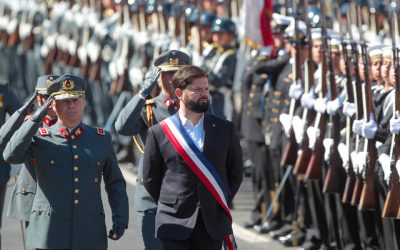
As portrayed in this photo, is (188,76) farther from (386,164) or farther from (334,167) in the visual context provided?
(334,167)

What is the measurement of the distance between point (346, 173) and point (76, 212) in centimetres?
345

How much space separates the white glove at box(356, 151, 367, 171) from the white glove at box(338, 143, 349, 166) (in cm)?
31

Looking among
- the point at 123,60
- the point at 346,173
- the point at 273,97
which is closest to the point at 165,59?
the point at 346,173

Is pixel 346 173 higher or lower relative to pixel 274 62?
lower

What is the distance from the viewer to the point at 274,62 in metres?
13.9

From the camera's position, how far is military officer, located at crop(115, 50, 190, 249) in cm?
997

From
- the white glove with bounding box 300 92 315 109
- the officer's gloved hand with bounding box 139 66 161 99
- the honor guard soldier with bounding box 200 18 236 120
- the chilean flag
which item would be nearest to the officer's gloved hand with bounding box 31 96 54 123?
the officer's gloved hand with bounding box 139 66 161 99

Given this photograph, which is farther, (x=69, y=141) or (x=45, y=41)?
(x=45, y=41)

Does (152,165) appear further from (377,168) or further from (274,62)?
(274,62)

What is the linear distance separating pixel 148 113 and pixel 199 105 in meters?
1.51

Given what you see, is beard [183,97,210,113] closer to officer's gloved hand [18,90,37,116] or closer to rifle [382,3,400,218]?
officer's gloved hand [18,90,37,116]

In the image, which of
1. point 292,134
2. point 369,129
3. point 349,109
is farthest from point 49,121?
point 292,134

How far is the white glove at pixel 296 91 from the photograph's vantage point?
13.0 metres

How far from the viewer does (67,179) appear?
29.3 feet
